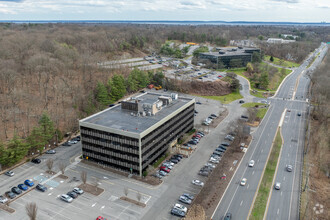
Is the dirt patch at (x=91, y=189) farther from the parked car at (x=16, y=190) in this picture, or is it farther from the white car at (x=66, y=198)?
the parked car at (x=16, y=190)

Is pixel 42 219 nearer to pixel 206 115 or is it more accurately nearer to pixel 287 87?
pixel 206 115

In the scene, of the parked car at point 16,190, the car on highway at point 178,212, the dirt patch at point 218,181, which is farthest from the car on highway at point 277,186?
the parked car at point 16,190

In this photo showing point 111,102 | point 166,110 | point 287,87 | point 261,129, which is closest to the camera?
point 166,110

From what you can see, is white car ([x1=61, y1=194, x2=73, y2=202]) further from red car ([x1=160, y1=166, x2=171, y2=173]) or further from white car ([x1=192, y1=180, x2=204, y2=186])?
white car ([x1=192, y1=180, x2=204, y2=186])

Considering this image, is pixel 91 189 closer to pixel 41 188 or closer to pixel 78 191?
pixel 78 191

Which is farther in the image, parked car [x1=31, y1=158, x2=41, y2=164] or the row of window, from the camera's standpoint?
parked car [x1=31, y1=158, x2=41, y2=164]

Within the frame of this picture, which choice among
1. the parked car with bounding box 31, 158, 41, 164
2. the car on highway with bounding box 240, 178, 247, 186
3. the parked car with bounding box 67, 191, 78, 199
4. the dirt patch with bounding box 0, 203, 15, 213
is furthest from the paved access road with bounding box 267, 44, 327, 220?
the parked car with bounding box 31, 158, 41, 164

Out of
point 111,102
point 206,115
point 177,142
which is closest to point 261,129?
point 206,115
